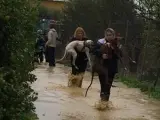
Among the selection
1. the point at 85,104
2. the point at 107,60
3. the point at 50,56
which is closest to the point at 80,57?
the point at 85,104

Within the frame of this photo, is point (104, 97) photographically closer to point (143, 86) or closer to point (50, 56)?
point (143, 86)

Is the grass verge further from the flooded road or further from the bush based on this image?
the bush

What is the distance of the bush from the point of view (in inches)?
266

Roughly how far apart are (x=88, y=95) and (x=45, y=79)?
320 centimetres

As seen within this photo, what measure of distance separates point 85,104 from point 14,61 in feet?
16.3

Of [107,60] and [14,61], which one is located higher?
[14,61]

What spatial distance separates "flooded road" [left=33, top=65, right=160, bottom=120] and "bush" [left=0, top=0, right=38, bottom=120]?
2072mm

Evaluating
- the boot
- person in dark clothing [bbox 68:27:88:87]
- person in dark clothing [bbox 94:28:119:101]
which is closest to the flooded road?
the boot

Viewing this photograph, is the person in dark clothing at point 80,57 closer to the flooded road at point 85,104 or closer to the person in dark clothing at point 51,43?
the flooded road at point 85,104

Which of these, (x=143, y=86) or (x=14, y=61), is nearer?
(x=14, y=61)

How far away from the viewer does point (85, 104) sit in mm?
11750

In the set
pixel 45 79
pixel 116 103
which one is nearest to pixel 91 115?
pixel 116 103

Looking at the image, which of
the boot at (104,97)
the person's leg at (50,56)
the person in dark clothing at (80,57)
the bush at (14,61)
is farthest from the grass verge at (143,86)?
the bush at (14,61)

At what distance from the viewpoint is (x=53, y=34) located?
21.6 meters
